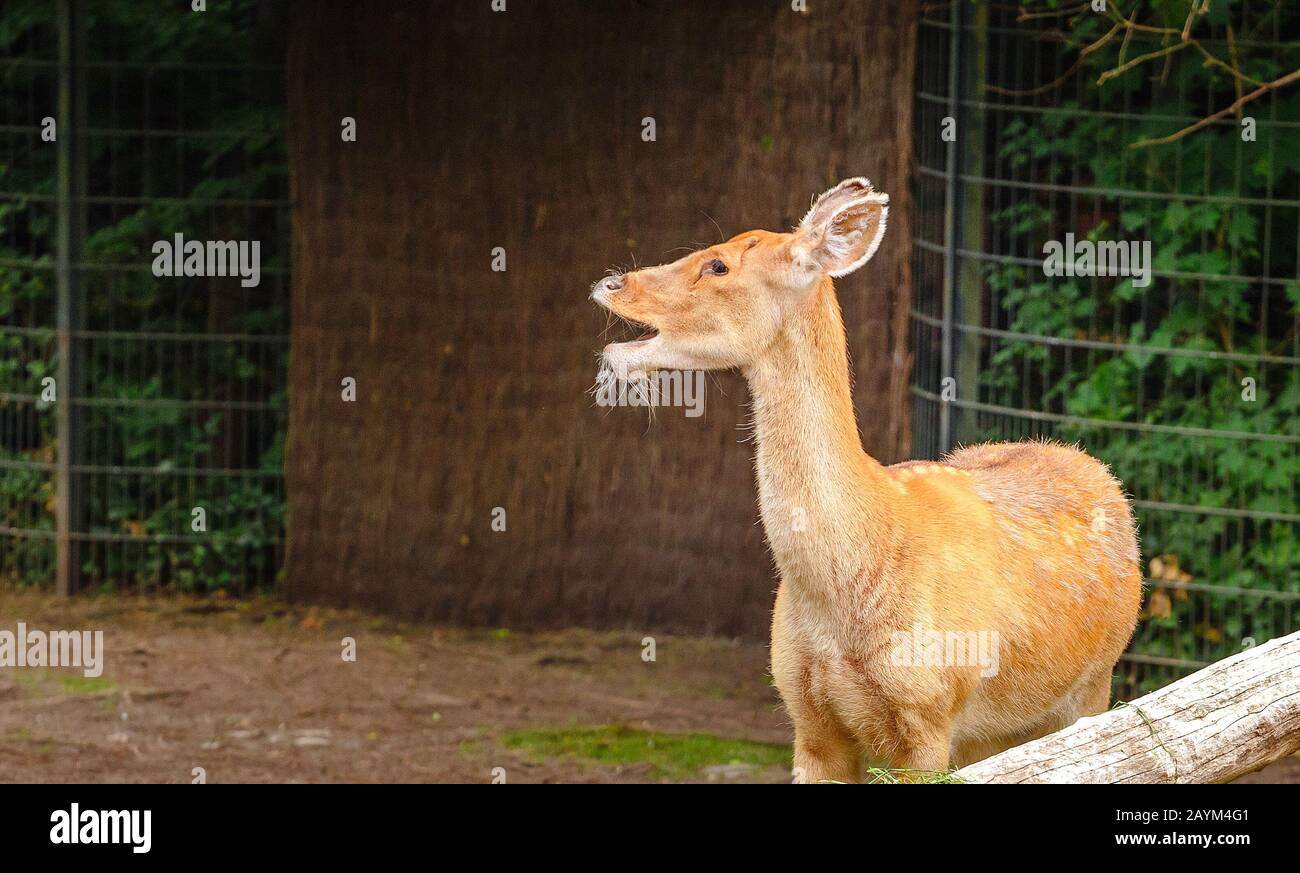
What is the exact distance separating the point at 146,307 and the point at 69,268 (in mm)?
502

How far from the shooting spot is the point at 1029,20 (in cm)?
842

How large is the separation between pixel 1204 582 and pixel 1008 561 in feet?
9.95

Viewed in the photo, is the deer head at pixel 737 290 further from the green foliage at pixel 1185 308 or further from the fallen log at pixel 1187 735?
the green foliage at pixel 1185 308

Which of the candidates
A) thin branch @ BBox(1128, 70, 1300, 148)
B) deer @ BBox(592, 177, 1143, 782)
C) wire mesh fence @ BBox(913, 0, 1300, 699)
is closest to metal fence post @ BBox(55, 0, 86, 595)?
wire mesh fence @ BBox(913, 0, 1300, 699)

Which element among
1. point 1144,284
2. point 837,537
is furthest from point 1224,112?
point 837,537

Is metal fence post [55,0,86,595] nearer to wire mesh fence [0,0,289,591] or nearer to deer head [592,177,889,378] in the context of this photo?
wire mesh fence [0,0,289,591]

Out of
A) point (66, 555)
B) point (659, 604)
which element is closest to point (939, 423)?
point (659, 604)

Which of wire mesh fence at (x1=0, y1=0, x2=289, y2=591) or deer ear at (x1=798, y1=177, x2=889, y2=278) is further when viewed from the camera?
wire mesh fence at (x1=0, y1=0, x2=289, y2=591)

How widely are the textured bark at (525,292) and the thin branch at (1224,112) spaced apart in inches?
53.8

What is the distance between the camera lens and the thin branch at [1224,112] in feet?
24.0

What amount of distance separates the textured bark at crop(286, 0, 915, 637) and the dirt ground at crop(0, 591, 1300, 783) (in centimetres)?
29

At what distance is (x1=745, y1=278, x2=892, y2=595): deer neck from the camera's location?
5125 millimetres

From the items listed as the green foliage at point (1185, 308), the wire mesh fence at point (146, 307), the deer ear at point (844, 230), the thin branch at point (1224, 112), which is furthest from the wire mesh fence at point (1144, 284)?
the wire mesh fence at point (146, 307)

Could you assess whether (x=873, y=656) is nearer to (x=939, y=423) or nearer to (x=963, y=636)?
(x=963, y=636)
